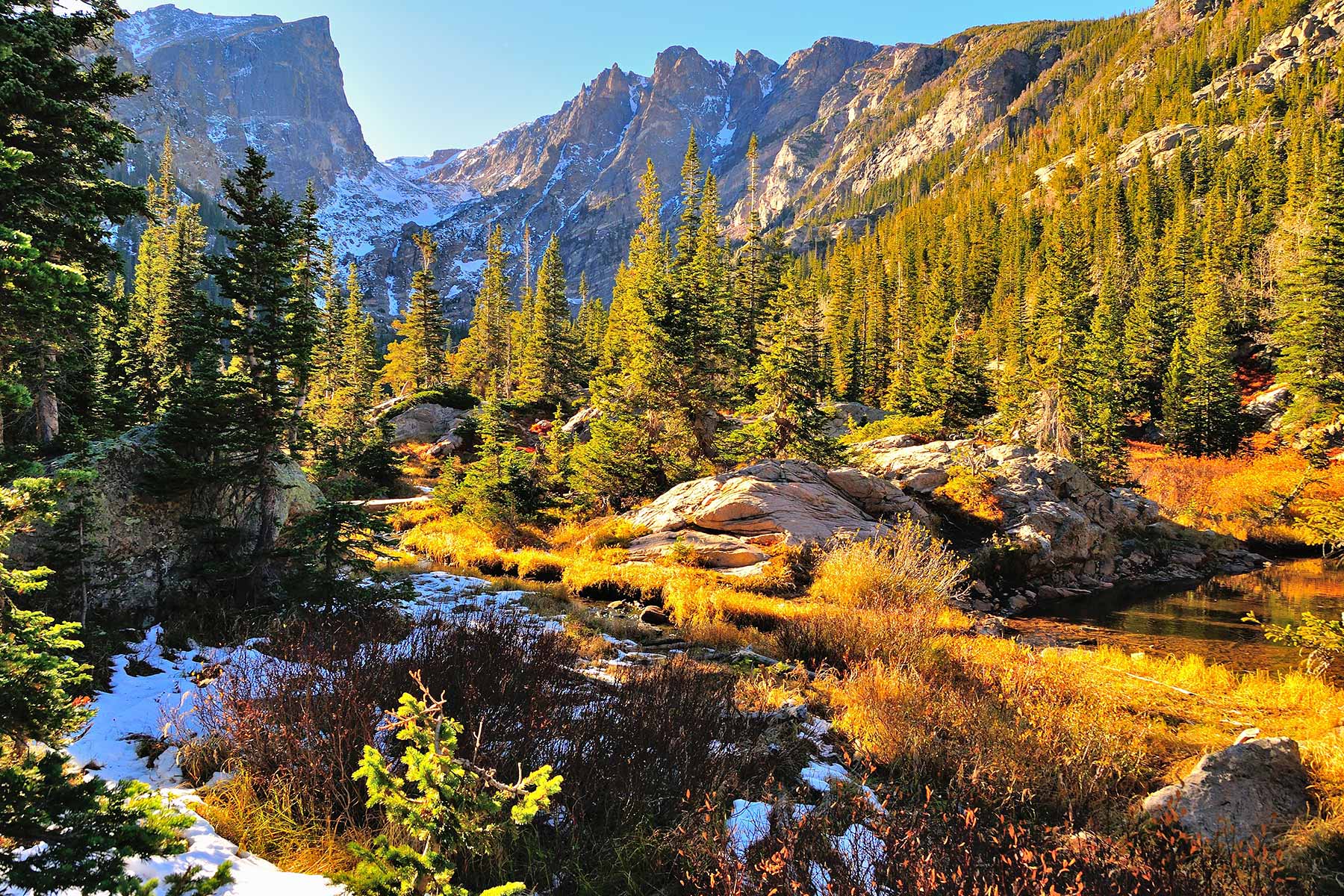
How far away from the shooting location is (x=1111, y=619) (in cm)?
1564

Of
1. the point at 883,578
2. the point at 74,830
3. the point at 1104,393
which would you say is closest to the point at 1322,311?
the point at 1104,393

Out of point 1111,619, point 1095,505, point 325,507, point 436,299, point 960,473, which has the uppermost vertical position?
point 436,299

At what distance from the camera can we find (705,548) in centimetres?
1505

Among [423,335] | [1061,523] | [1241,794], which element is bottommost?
[1061,523]

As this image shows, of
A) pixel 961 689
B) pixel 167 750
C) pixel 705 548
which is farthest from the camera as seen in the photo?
pixel 705 548

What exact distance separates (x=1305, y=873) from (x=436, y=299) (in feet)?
189

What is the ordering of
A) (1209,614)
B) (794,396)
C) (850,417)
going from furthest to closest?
1. (850,417)
2. (794,396)
3. (1209,614)

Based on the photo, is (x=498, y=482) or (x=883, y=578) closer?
(x=883, y=578)

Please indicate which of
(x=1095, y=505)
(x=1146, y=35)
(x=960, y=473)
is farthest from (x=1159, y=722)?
(x=1146, y=35)

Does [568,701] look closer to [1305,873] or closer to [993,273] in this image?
[1305,873]

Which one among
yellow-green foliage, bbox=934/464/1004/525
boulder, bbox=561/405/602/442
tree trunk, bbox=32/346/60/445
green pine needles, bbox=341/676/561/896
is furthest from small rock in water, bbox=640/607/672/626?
boulder, bbox=561/405/602/442

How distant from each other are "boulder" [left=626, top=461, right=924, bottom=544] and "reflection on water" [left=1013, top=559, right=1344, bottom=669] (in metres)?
5.11

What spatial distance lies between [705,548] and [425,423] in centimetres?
3307

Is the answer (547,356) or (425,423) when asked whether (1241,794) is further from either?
(425,423)
